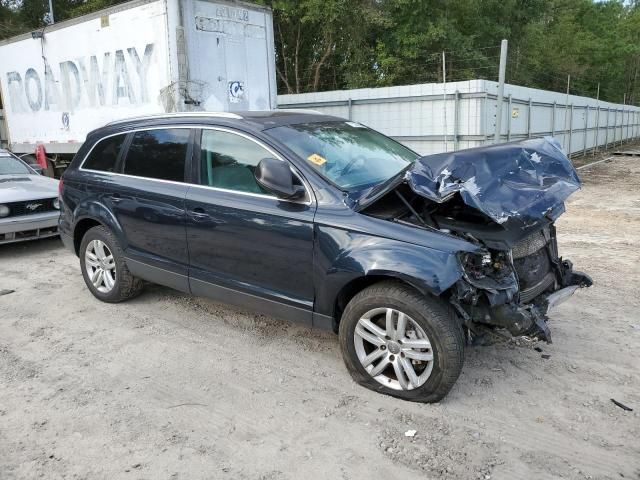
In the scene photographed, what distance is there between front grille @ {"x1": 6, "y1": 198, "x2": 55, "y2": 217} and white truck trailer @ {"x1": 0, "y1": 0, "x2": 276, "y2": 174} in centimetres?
233

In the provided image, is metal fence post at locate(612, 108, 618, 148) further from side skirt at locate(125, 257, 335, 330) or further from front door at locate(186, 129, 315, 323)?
side skirt at locate(125, 257, 335, 330)

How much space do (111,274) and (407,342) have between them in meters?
3.13

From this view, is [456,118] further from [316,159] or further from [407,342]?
[407,342]

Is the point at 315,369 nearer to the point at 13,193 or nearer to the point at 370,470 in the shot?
the point at 370,470

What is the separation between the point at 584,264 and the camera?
638 centimetres

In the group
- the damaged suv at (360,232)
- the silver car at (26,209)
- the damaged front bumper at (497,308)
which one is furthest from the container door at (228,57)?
the damaged front bumper at (497,308)

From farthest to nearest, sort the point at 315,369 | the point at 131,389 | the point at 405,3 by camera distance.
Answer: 1. the point at 405,3
2. the point at 315,369
3. the point at 131,389

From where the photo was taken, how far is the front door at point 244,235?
377cm

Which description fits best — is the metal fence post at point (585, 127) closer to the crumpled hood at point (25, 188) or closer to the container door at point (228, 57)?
the container door at point (228, 57)

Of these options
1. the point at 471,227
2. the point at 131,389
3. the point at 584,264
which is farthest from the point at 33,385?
the point at 584,264

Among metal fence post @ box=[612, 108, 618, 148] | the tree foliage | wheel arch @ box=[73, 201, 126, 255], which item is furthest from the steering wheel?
metal fence post @ box=[612, 108, 618, 148]

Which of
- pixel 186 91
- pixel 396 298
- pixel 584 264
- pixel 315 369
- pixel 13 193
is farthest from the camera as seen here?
pixel 186 91

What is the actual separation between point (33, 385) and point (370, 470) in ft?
7.83

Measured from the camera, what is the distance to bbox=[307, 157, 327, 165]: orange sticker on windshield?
152 inches
